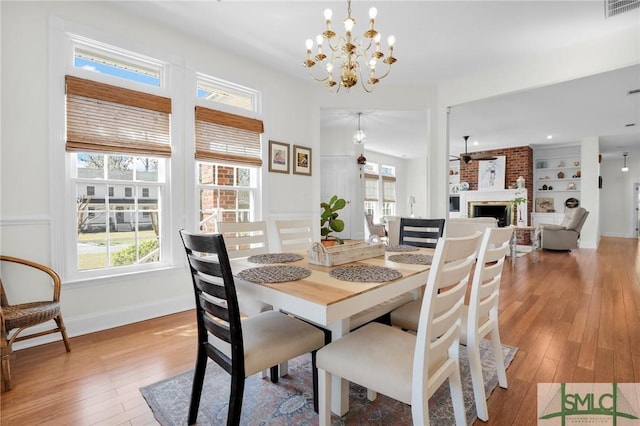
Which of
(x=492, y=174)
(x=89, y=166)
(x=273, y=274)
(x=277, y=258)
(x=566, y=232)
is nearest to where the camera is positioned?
(x=273, y=274)

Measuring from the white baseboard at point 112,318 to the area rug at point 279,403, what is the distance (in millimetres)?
1160

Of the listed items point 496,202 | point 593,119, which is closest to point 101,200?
point 593,119

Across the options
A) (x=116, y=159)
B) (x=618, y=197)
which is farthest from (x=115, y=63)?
(x=618, y=197)

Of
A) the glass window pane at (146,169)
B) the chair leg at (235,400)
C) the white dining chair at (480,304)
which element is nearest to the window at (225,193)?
the glass window pane at (146,169)

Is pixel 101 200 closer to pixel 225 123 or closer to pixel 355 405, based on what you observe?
pixel 225 123

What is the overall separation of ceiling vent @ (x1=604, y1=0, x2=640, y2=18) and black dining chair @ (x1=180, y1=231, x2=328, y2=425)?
3581 millimetres

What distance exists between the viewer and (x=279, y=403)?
1676 millimetres

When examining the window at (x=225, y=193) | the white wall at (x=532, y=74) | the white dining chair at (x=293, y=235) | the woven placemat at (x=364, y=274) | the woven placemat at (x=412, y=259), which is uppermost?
the white wall at (x=532, y=74)

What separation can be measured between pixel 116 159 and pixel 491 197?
360 inches

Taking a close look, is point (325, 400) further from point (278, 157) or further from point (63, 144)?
point (278, 157)

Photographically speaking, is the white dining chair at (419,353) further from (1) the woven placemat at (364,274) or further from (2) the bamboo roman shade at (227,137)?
(2) the bamboo roman shade at (227,137)

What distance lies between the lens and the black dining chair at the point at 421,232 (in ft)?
8.47

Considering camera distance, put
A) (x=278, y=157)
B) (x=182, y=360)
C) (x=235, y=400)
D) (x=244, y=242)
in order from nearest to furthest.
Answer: (x=235, y=400) → (x=182, y=360) → (x=244, y=242) → (x=278, y=157)

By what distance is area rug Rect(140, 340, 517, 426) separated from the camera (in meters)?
1.54
